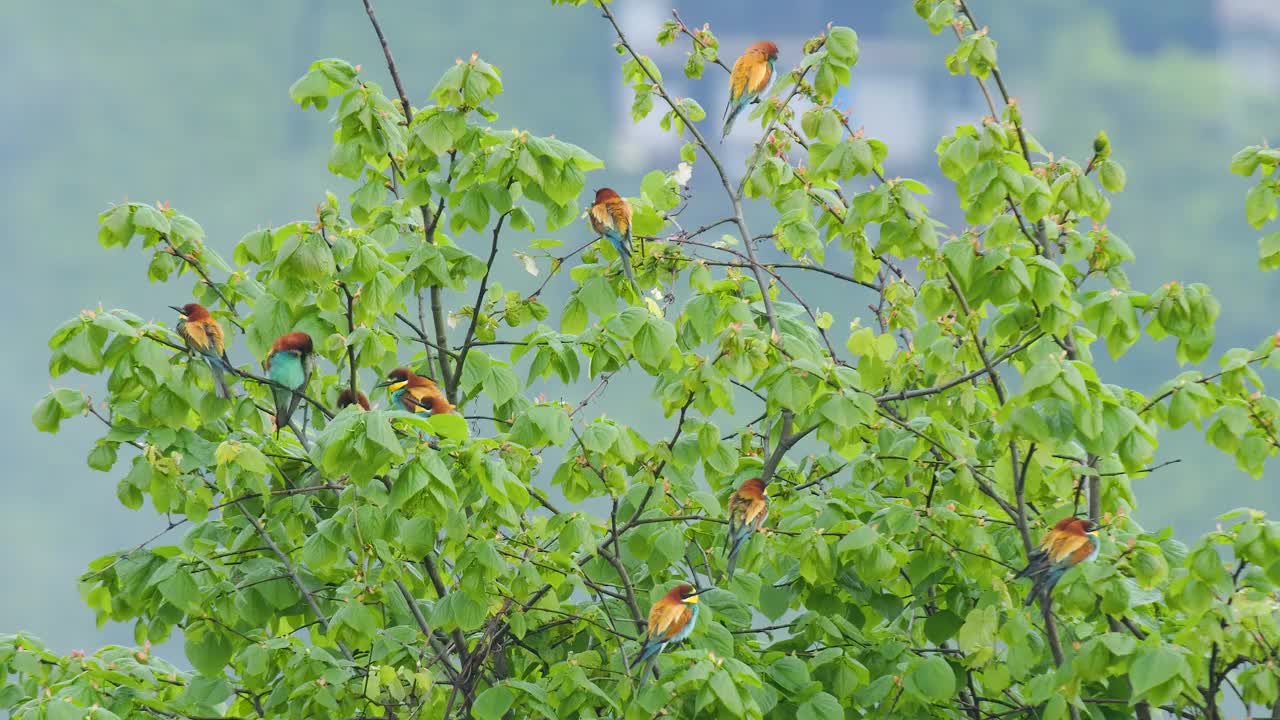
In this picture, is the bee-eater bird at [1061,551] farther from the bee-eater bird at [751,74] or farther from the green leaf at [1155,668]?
the bee-eater bird at [751,74]

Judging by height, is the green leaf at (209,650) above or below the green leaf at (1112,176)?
below

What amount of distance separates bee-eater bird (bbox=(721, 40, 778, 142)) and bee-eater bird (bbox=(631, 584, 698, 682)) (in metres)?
2.57

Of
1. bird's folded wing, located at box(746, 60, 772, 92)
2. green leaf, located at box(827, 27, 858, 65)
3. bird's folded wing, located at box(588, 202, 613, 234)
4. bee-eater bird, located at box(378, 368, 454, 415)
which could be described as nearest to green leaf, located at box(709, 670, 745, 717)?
bee-eater bird, located at box(378, 368, 454, 415)

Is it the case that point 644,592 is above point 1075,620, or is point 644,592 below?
above

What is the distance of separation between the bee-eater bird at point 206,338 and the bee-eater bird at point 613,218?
1.77 m

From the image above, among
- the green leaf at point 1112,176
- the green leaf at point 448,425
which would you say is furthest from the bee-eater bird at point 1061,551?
the green leaf at point 448,425

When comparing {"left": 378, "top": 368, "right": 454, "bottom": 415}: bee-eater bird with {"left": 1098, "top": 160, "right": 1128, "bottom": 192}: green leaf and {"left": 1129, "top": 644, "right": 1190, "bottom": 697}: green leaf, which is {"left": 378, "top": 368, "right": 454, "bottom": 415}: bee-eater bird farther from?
{"left": 1098, "top": 160, "right": 1128, "bottom": 192}: green leaf

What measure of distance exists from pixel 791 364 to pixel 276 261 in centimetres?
224

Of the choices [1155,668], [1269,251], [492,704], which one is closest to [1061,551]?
[1155,668]

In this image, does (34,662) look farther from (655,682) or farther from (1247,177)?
(1247,177)

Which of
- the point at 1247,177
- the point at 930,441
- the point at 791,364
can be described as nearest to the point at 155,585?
the point at 791,364

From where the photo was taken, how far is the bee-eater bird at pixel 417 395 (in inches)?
230

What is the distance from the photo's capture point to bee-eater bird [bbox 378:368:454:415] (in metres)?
5.83

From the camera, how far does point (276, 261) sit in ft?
18.8
